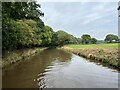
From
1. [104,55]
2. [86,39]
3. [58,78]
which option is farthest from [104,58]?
[86,39]

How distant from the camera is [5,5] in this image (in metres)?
19.9

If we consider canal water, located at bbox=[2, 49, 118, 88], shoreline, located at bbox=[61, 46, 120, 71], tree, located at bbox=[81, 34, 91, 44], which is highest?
tree, located at bbox=[81, 34, 91, 44]

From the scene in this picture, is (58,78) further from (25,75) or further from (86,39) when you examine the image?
(86,39)

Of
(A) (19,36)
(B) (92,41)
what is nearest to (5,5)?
A: (A) (19,36)

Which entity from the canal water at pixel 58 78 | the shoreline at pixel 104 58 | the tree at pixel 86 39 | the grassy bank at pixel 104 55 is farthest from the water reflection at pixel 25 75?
the tree at pixel 86 39

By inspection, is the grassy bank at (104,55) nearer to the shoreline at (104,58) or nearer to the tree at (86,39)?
the shoreline at (104,58)

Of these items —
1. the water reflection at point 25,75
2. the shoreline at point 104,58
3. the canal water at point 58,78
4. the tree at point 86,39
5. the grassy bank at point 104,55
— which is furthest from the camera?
the tree at point 86,39

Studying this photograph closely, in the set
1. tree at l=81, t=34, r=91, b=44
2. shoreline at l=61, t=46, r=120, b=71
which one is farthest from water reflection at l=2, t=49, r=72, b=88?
tree at l=81, t=34, r=91, b=44

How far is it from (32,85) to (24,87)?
0.67 metres

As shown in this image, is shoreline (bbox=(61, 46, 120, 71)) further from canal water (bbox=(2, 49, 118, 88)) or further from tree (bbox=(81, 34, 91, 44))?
tree (bbox=(81, 34, 91, 44))

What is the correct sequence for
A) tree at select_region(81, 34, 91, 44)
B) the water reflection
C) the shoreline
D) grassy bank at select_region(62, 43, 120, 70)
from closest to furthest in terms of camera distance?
the water reflection → the shoreline → grassy bank at select_region(62, 43, 120, 70) → tree at select_region(81, 34, 91, 44)

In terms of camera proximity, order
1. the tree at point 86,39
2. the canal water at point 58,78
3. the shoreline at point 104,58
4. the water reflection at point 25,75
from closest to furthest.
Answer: the canal water at point 58,78 < the water reflection at point 25,75 < the shoreline at point 104,58 < the tree at point 86,39

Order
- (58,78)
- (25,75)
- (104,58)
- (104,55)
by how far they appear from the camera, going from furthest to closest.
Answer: (104,55) < (104,58) < (25,75) < (58,78)

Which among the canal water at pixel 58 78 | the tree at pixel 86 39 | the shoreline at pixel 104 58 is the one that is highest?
the tree at pixel 86 39
